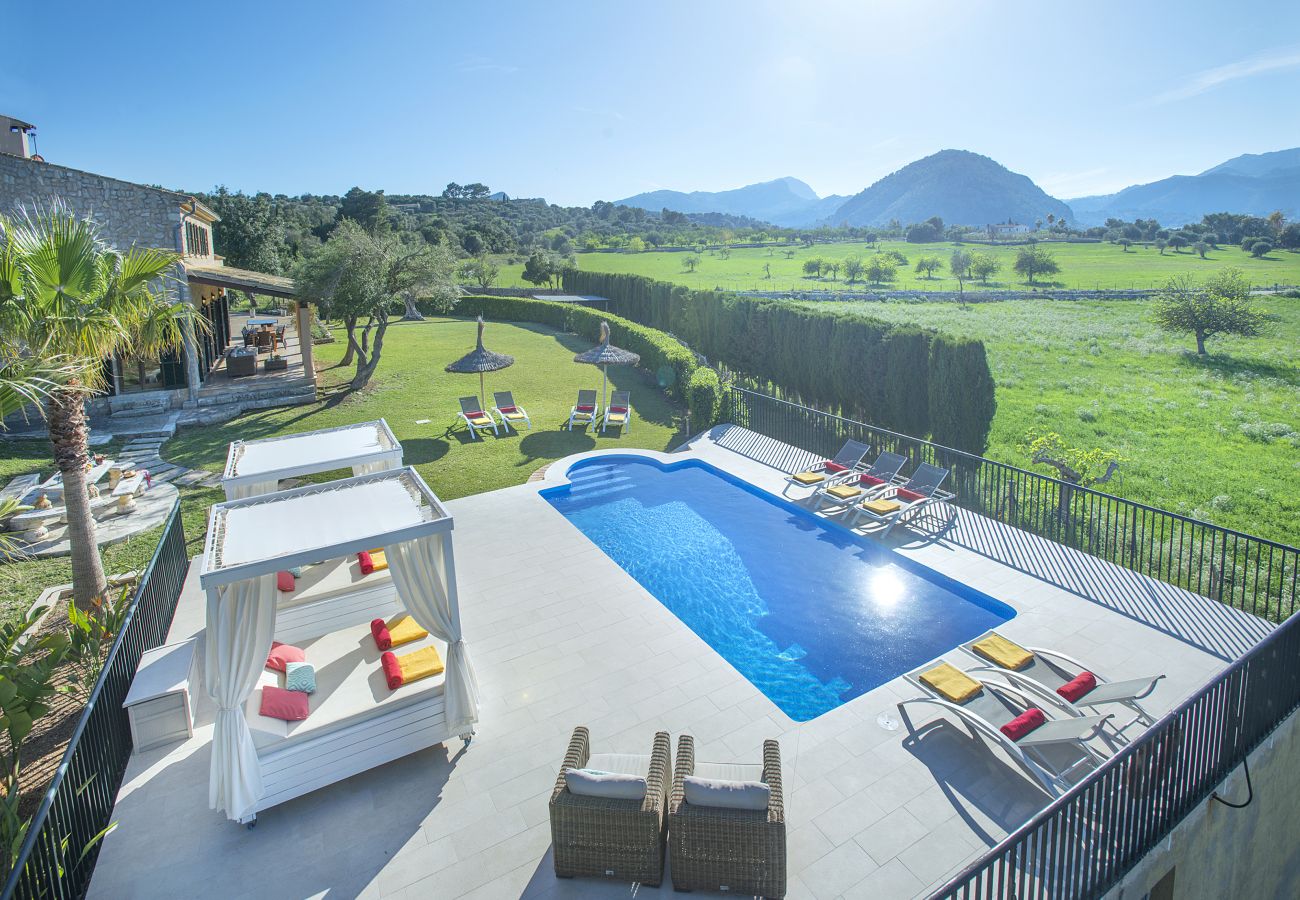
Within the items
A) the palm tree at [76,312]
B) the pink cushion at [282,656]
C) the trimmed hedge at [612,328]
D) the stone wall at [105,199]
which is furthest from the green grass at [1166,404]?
the stone wall at [105,199]

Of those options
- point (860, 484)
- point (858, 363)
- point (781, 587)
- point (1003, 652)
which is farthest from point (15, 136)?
point (1003, 652)

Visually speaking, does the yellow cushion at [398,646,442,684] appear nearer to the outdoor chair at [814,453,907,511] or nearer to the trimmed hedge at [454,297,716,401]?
the outdoor chair at [814,453,907,511]

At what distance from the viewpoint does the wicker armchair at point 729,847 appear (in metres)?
4.29

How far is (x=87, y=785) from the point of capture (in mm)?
4727

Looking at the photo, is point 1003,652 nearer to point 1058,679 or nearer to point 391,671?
point 1058,679

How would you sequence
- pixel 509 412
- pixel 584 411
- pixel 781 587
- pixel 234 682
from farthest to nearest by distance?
pixel 509 412
pixel 584 411
pixel 781 587
pixel 234 682

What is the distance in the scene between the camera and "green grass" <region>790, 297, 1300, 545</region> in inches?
691

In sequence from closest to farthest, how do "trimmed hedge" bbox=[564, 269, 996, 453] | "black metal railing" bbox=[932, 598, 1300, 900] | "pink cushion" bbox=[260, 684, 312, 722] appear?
"black metal railing" bbox=[932, 598, 1300, 900] → "pink cushion" bbox=[260, 684, 312, 722] → "trimmed hedge" bbox=[564, 269, 996, 453]

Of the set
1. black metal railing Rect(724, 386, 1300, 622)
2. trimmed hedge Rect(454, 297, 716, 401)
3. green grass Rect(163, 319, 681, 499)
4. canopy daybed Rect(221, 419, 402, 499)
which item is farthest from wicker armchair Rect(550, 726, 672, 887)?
trimmed hedge Rect(454, 297, 716, 401)

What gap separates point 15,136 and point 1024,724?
2946 centimetres

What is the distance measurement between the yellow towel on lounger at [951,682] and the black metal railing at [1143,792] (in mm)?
1393

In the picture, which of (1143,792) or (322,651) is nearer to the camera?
(1143,792)

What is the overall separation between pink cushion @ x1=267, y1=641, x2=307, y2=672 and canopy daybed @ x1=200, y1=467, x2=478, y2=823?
0.12 m

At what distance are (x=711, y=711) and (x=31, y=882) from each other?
4.87 metres
